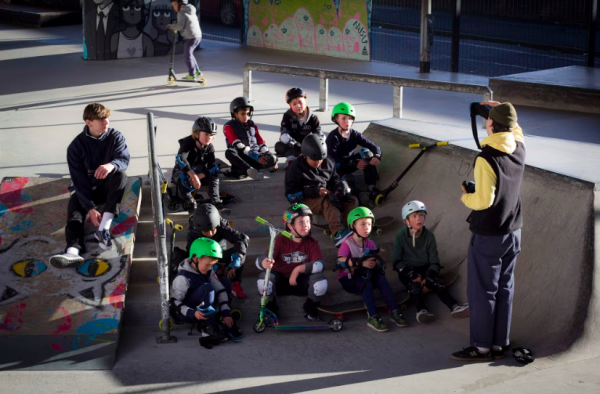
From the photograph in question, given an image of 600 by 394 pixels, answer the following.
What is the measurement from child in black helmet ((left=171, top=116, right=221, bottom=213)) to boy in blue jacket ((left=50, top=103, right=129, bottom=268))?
0.68 metres

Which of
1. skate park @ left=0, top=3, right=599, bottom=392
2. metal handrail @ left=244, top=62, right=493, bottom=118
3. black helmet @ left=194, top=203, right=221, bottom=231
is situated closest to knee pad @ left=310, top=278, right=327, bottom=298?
skate park @ left=0, top=3, right=599, bottom=392

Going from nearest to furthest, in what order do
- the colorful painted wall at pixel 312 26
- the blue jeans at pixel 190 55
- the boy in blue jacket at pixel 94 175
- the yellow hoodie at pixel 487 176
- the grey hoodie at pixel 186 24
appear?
1. the yellow hoodie at pixel 487 176
2. the boy in blue jacket at pixel 94 175
3. the blue jeans at pixel 190 55
4. the grey hoodie at pixel 186 24
5. the colorful painted wall at pixel 312 26

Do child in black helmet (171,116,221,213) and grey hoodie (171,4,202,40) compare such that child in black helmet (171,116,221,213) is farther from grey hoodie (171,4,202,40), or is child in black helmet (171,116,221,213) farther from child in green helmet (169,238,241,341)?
grey hoodie (171,4,202,40)

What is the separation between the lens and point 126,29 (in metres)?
18.4

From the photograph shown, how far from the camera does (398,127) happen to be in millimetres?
9852

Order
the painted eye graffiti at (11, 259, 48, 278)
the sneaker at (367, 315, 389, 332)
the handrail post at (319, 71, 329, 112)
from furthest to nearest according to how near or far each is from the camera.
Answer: the handrail post at (319, 71, 329, 112) → the painted eye graffiti at (11, 259, 48, 278) → the sneaker at (367, 315, 389, 332)

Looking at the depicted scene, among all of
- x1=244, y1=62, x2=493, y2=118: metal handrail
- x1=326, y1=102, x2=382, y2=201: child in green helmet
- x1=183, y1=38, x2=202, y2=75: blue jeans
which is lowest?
x1=326, y1=102, x2=382, y2=201: child in green helmet

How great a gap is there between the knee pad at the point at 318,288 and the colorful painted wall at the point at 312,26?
476 inches

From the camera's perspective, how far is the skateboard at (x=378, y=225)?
8.33m

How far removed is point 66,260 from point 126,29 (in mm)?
11961

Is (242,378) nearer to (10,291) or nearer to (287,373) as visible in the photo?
(287,373)

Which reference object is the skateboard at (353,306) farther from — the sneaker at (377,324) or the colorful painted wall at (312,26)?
the colorful painted wall at (312,26)

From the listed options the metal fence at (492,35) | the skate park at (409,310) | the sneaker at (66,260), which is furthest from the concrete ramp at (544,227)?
the metal fence at (492,35)

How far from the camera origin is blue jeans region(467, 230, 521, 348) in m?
6.24
